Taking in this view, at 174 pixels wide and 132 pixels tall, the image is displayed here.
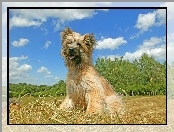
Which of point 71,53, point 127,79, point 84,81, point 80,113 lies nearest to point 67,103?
point 80,113

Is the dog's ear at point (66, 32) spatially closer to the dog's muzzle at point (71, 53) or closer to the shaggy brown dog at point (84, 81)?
the shaggy brown dog at point (84, 81)

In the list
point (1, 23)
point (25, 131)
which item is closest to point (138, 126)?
point (25, 131)

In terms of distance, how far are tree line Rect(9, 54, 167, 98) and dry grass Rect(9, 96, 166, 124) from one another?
0.09 metres

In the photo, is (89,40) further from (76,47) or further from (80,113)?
(80,113)

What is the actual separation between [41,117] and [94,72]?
77 centimetres

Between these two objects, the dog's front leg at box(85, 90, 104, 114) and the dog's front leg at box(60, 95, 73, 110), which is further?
the dog's front leg at box(60, 95, 73, 110)

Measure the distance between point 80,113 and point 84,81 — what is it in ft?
1.16

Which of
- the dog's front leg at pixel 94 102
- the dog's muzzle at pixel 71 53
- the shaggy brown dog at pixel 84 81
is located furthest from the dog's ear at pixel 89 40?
the dog's front leg at pixel 94 102

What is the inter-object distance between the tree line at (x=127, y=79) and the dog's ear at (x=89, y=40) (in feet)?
0.67

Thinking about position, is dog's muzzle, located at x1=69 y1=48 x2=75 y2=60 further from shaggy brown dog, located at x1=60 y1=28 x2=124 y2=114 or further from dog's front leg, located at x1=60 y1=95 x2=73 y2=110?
dog's front leg, located at x1=60 y1=95 x2=73 y2=110

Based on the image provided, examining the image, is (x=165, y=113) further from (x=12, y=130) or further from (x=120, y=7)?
(x=12, y=130)

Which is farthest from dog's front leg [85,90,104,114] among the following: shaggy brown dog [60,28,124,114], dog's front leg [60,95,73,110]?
dog's front leg [60,95,73,110]

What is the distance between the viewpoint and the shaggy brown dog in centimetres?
673

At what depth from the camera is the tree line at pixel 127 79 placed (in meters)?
6.86
